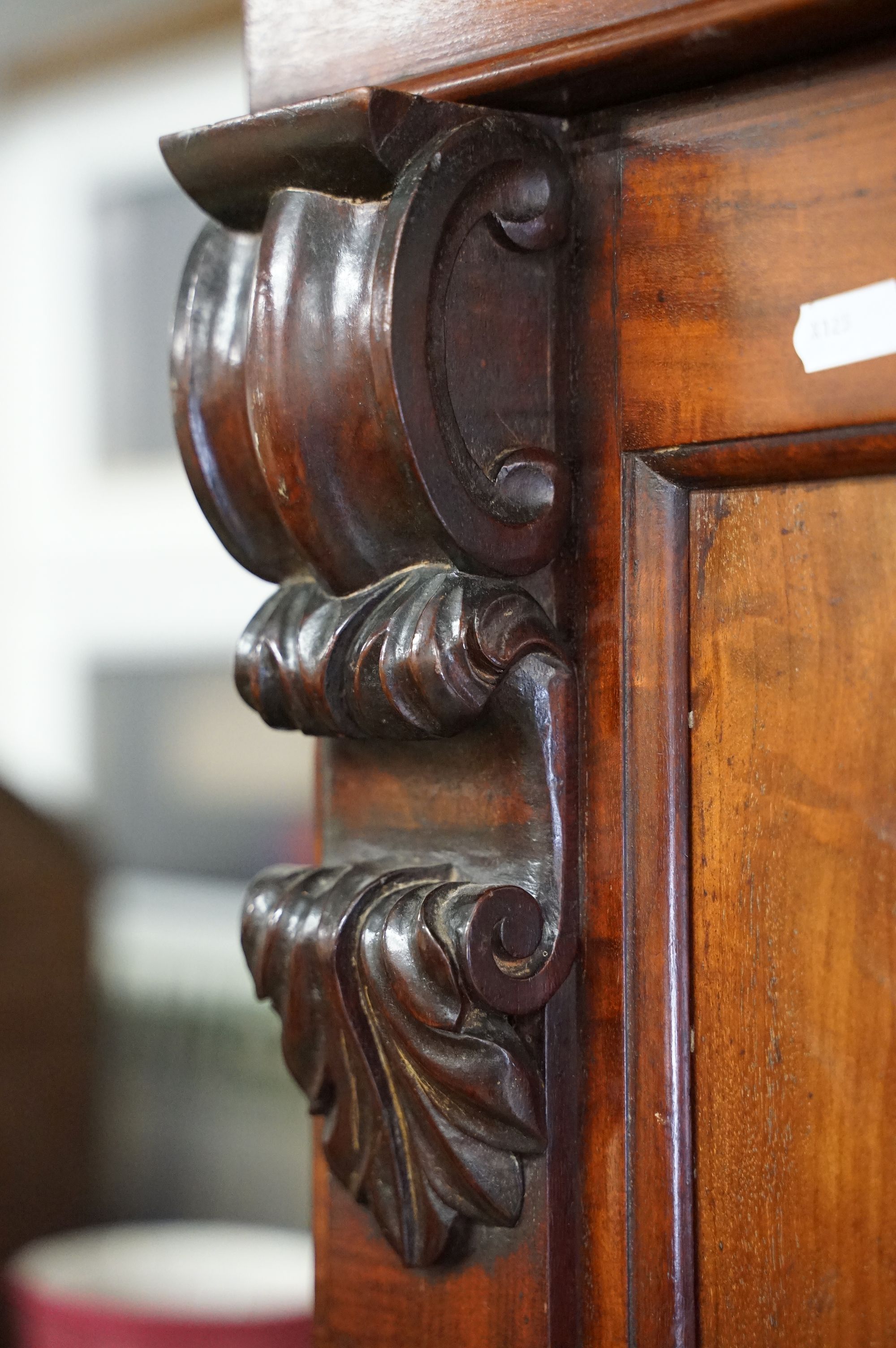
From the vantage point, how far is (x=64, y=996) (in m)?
1.36

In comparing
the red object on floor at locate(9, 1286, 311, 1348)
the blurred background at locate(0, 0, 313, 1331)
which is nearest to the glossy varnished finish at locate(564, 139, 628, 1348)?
the red object on floor at locate(9, 1286, 311, 1348)

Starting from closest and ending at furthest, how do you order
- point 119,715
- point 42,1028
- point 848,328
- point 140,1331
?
point 848,328
point 140,1331
point 42,1028
point 119,715

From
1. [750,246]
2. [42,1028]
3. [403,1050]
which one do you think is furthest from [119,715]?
[750,246]

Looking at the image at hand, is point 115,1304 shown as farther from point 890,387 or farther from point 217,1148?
point 890,387

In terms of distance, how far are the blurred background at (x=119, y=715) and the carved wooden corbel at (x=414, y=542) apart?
754 millimetres

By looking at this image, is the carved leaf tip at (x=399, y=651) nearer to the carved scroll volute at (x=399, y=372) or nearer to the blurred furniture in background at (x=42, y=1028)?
the carved scroll volute at (x=399, y=372)

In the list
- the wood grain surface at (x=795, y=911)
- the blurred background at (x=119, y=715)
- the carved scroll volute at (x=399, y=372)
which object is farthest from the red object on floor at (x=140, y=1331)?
the carved scroll volute at (x=399, y=372)

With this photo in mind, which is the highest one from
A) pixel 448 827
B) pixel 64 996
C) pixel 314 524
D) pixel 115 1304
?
pixel 314 524

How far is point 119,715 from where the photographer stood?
4.79 feet

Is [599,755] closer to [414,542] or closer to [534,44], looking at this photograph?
[414,542]

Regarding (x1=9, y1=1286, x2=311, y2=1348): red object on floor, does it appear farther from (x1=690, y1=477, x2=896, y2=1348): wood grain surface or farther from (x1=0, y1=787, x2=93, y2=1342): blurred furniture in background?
(x1=690, y1=477, x2=896, y2=1348): wood grain surface

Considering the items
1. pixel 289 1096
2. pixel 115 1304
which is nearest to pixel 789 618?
pixel 115 1304

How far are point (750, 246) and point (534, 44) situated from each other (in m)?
0.11

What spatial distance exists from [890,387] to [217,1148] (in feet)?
3.67
